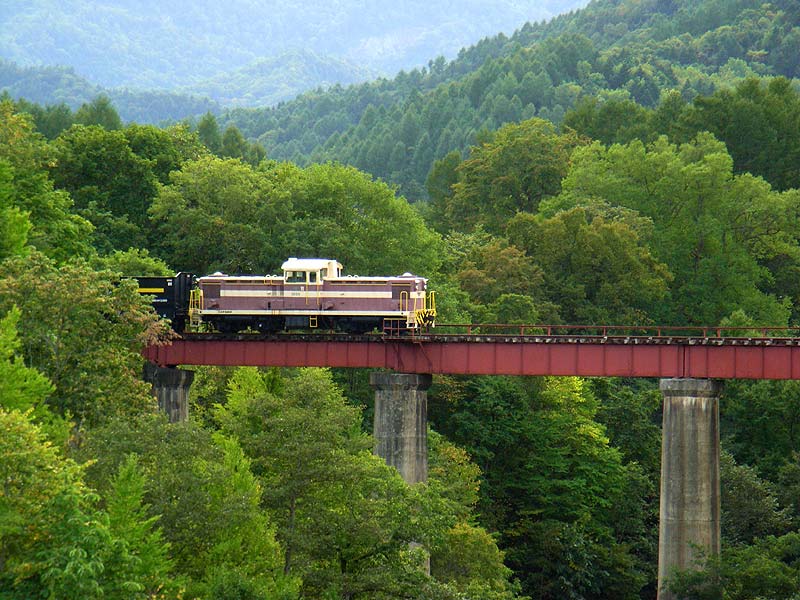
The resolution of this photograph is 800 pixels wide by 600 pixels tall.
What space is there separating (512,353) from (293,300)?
12894 mm

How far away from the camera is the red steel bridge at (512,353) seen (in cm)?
7788

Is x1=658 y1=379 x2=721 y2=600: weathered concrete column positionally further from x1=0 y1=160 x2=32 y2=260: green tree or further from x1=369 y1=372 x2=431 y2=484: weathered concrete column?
x1=0 y1=160 x2=32 y2=260: green tree

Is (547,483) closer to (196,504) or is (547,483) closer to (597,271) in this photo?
(597,271)

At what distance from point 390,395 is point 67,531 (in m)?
41.1

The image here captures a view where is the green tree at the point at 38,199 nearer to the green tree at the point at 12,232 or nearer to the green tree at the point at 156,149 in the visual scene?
the green tree at the point at 12,232

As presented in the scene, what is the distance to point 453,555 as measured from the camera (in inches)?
3179

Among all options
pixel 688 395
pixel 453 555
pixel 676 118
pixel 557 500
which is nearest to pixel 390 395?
pixel 453 555

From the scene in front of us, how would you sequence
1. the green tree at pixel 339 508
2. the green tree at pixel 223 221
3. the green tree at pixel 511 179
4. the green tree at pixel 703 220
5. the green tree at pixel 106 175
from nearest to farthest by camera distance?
the green tree at pixel 339 508 < the green tree at pixel 223 221 < the green tree at pixel 106 175 < the green tree at pixel 703 220 < the green tree at pixel 511 179

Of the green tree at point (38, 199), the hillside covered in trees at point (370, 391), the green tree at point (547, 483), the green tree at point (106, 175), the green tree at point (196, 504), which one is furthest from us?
the green tree at point (106, 175)

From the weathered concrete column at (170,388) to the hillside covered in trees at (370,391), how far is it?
10.3 feet

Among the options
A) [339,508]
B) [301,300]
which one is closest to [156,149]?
[301,300]

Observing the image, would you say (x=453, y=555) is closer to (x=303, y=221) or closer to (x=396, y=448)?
(x=396, y=448)

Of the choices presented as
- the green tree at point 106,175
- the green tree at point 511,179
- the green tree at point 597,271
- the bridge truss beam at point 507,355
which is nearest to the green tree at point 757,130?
the green tree at point 511,179

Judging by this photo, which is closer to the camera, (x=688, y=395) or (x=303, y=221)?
(x=688, y=395)
